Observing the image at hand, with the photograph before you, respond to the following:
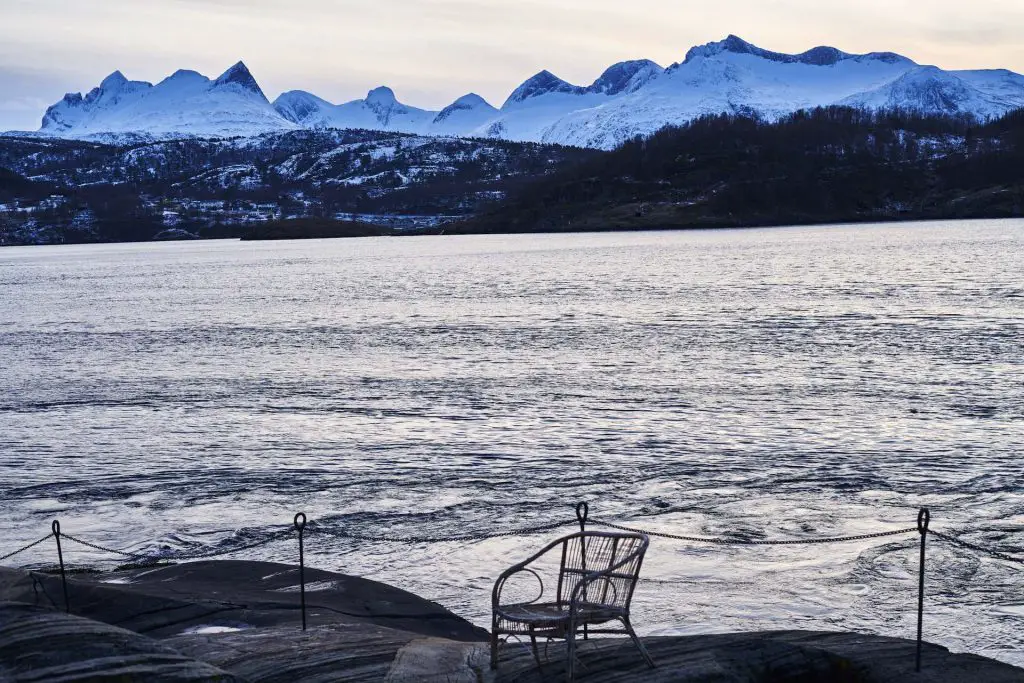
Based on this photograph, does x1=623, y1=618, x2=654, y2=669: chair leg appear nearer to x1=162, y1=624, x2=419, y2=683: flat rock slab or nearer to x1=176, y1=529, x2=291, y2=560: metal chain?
x1=162, y1=624, x2=419, y2=683: flat rock slab

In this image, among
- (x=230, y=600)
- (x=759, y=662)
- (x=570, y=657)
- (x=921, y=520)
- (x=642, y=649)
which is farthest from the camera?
(x=230, y=600)

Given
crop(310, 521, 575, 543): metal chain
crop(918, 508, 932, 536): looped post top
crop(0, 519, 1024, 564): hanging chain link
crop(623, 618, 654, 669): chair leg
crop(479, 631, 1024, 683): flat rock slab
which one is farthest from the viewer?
crop(310, 521, 575, 543): metal chain

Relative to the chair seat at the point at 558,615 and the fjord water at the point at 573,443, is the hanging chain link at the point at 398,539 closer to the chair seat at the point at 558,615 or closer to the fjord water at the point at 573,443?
the fjord water at the point at 573,443

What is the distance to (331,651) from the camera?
1098 centimetres

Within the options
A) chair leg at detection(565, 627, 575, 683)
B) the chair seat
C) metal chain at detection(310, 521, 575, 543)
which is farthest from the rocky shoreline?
metal chain at detection(310, 521, 575, 543)

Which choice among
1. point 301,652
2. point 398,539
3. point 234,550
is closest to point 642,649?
point 301,652

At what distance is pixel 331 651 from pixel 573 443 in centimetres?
1612

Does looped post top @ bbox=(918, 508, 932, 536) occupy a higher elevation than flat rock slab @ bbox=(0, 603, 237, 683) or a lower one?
higher

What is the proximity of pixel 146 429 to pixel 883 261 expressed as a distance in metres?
95.3

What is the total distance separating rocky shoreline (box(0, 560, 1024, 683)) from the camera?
9234 mm

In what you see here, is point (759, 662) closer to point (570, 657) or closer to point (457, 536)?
point (570, 657)

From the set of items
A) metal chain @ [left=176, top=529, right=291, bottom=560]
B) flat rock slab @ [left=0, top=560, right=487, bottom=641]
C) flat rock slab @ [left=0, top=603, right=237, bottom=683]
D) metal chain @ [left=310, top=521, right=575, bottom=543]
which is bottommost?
metal chain @ [left=176, top=529, right=291, bottom=560]

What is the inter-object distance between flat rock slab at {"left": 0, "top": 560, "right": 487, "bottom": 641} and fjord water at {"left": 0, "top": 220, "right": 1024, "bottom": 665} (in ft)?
4.61

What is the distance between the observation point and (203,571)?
52.9ft
